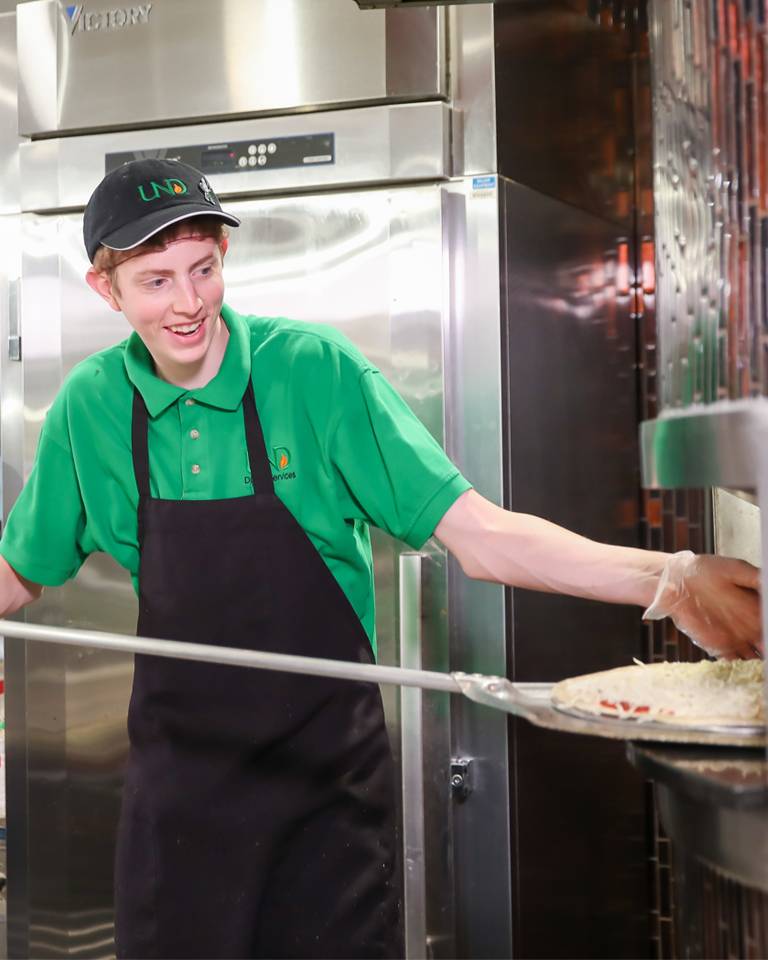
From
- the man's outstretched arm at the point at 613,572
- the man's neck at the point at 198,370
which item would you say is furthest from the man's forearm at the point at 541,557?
the man's neck at the point at 198,370

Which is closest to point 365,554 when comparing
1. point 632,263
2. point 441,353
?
point 441,353

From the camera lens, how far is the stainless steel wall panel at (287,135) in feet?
6.97

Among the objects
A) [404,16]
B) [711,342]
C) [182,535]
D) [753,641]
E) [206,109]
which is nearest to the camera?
[711,342]

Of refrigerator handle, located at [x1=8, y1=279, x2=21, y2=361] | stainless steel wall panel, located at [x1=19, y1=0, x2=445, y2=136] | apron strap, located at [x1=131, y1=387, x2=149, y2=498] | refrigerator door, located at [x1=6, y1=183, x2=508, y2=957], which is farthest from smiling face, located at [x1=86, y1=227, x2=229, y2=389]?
refrigerator handle, located at [x1=8, y1=279, x2=21, y2=361]

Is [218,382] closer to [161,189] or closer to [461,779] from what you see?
[161,189]

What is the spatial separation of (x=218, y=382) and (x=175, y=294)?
14 centimetres

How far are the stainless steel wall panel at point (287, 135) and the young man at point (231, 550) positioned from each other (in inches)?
19.3

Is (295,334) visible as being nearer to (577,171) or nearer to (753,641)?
(753,641)

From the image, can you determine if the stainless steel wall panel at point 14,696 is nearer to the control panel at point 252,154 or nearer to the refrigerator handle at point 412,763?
the control panel at point 252,154

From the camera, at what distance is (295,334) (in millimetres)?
1740

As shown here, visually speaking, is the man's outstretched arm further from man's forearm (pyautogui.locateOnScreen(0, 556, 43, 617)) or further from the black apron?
man's forearm (pyautogui.locateOnScreen(0, 556, 43, 617))

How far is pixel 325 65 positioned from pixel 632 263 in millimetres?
843

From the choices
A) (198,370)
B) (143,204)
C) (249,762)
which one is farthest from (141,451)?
(249,762)

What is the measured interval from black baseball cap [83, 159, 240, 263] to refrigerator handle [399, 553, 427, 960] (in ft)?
2.31
